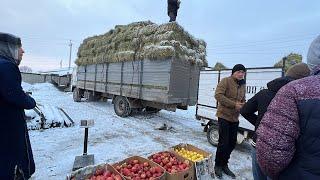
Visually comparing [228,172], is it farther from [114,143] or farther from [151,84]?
[151,84]

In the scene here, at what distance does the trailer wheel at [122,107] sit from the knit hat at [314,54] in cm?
950

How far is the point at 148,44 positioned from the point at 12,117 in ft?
25.7

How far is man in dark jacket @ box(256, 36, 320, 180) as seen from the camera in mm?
1499

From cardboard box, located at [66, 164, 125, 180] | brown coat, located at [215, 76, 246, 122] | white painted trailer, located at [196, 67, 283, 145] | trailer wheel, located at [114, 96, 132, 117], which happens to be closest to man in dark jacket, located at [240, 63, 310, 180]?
brown coat, located at [215, 76, 246, 122]

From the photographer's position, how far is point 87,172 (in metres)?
3.52

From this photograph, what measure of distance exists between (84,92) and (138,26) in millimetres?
6967

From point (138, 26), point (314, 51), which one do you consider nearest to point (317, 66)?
point (314, 51)

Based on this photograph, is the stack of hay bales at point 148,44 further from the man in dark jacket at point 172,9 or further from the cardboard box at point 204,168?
the cardboard box at point 204,168

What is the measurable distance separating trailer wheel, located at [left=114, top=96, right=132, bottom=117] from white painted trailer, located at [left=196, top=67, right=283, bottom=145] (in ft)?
12.4

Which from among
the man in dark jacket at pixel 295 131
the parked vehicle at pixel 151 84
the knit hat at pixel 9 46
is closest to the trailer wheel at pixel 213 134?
the parked vehicle at pixel 151 84

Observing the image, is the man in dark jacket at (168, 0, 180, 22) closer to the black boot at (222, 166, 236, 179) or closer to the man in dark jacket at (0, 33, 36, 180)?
the black boot at (222, 166, 236, 179)

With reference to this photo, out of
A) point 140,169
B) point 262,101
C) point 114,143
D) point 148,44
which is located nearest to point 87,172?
point 140,169

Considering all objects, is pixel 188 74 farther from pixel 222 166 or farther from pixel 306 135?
pixel 306 135

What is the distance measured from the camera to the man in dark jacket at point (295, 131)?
1499mm
